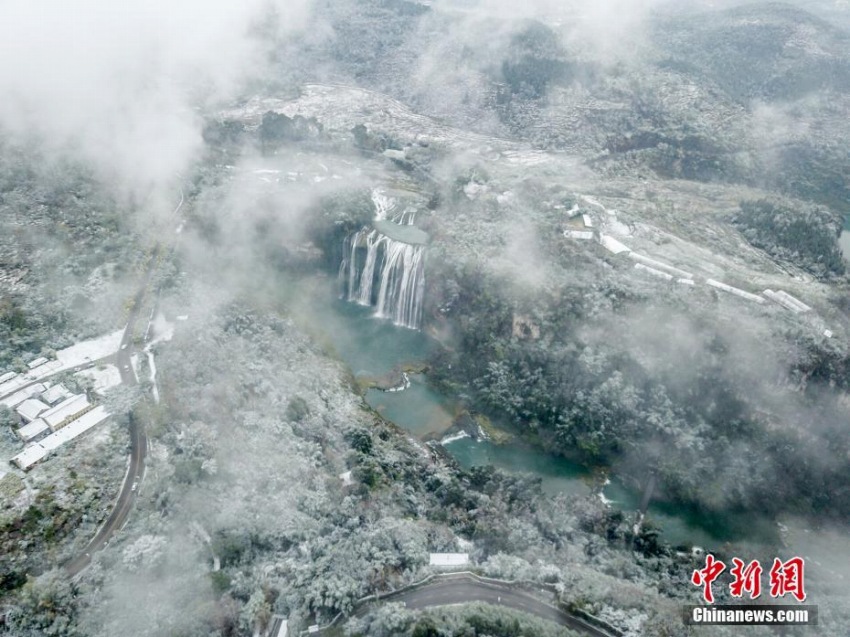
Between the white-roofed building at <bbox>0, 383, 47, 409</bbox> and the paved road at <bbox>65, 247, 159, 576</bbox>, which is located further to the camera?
the white-roofed building at <bbox>0, 383, 47, 409</bbox>

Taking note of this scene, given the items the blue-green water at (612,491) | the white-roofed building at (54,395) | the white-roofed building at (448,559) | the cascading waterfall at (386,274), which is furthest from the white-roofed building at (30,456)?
the cascading waterfall at (386,274)

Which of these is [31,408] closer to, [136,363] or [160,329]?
[136,363]

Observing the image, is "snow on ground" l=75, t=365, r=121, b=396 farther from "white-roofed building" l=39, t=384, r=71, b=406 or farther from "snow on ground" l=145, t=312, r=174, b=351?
"snow on ground" l=145, t=312, r=174, b=351

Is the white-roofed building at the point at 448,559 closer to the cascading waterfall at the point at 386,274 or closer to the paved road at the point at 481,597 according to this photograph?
the paved road at the point at 481,597

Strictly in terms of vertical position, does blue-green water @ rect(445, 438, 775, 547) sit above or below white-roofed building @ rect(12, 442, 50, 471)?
below

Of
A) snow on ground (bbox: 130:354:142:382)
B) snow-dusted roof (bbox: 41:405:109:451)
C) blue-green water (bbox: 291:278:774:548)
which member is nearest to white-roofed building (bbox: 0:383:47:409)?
snow-dusted roof (bbox: 41:405:109:451)
